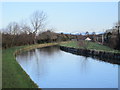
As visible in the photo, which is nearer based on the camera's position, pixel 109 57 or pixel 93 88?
pixel 93 88

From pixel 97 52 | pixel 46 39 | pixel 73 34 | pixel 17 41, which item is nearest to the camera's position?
Answer: pixel 97 52

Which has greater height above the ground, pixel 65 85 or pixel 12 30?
pixel 12 30

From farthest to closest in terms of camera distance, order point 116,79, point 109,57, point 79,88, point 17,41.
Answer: point 17,41
point 109,57
point 116,79
point 79,88

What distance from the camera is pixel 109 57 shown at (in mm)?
17781

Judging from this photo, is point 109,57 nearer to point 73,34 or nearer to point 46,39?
point 46,39

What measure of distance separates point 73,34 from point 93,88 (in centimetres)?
5886

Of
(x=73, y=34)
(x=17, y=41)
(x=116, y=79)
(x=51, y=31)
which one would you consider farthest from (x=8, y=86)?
(x=73, y=34)

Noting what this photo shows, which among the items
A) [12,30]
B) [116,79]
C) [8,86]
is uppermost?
[12,30]

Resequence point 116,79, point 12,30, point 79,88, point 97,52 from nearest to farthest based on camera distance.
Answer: point 79,88 → point 116,79 → point 97,52 → point 12,30

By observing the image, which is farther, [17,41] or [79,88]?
[17,41]

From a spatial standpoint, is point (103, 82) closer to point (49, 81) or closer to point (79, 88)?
point (79, 88)

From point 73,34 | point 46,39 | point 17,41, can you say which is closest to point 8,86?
point 17,41

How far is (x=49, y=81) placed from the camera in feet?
29.6

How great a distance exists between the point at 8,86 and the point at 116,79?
5.81m
